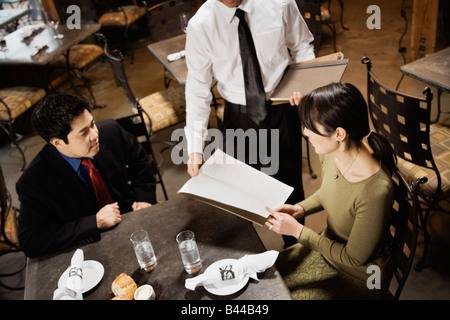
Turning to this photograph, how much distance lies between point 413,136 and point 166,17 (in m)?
2.67

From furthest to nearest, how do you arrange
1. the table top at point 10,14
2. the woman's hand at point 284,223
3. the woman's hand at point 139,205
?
the table top at point 10,14 < the woman's hand at point 139,205 < the woman's hand at point 284,223

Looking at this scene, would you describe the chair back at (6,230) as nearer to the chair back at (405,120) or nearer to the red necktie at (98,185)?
the red necktie at (98,185)

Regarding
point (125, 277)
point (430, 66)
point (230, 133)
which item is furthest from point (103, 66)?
point (125, 277)

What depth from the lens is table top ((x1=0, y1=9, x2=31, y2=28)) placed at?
4184 millimetres

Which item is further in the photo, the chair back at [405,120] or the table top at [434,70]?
the table top at [434,70]

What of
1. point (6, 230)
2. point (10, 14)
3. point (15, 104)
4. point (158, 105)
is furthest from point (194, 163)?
point (10, 14)

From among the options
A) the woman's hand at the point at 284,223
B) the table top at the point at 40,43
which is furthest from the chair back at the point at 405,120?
the table top at the point at 40,43

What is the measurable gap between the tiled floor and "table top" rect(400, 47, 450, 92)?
0.83 metres

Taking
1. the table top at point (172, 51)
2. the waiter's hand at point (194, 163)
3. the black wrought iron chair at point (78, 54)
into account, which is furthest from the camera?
the black wrought iron chair at point (78, 54)

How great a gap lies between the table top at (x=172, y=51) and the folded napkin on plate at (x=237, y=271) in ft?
5.79

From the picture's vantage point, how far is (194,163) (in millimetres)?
1799

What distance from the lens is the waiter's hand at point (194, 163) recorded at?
1.78 m

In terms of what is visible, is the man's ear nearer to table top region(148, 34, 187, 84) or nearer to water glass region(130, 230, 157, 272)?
water glass region(130, 230, 157, 272)

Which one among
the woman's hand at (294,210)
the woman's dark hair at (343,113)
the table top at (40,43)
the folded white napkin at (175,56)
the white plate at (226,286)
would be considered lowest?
the woman's hand at (294,210)
